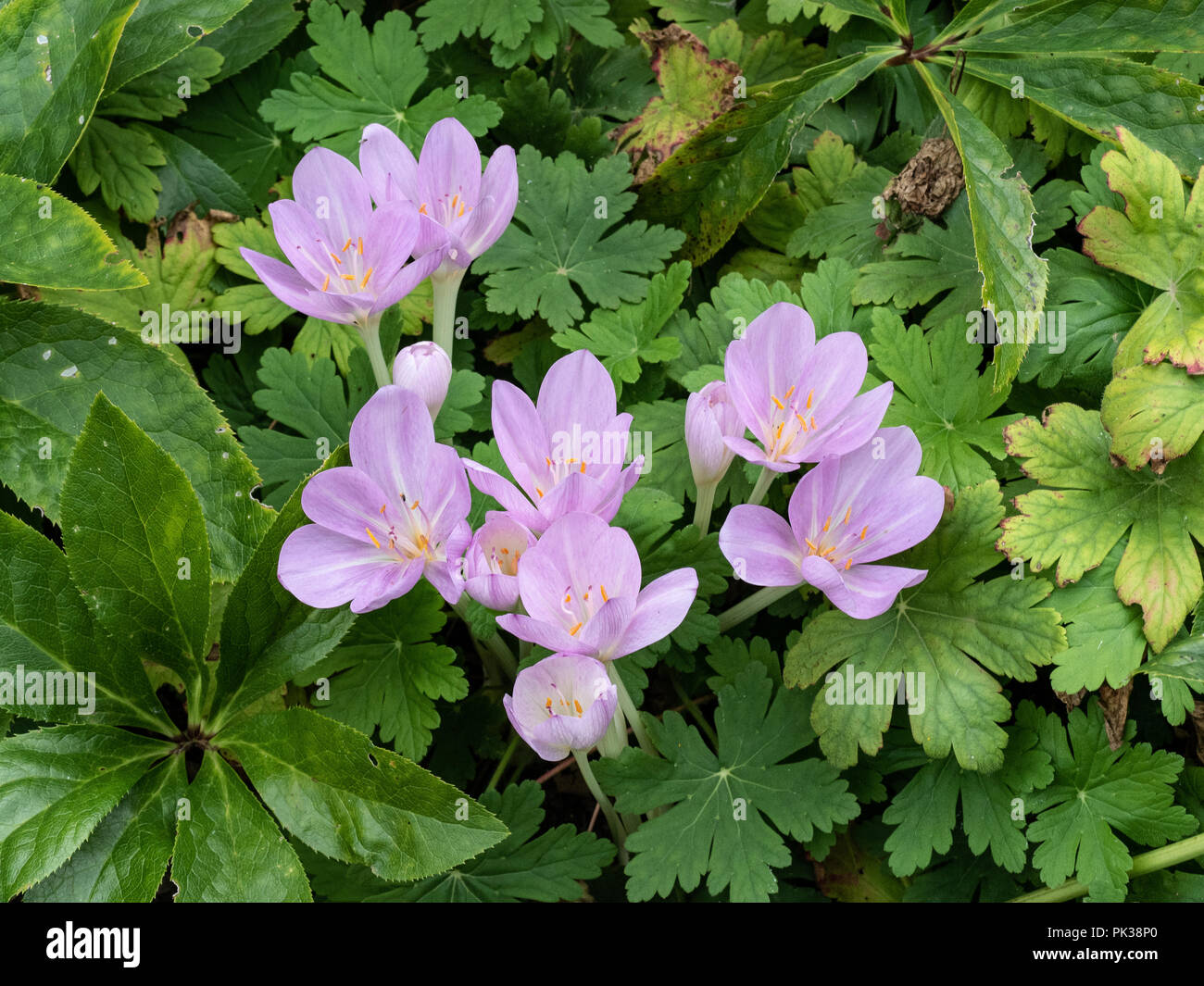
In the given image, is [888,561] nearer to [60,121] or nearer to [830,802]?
[830,802]

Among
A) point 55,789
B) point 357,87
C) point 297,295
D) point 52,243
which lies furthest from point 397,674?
point 357,87

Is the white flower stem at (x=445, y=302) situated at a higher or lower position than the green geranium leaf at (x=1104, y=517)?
higher

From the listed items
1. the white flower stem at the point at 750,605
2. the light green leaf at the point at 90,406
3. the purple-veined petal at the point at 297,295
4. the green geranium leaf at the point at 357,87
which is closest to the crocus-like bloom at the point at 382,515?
the purple-veined petal at the point at 297,295

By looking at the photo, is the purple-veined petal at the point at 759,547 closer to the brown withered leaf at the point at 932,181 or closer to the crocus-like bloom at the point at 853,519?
the crocus-like bloom at the point at 853,519

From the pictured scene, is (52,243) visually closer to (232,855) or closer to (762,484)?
(232,855)

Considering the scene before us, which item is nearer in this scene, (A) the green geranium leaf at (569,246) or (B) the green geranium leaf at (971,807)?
(B) the green geranium leaf at (971,807)

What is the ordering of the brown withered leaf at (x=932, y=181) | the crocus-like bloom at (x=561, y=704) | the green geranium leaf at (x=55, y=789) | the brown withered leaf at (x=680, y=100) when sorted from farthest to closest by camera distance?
the brown withered leaf at (x=680, y=100) → the brown withered leaf at (x=932, y=181) → the green geranium leaf at (x=55, y=789) → the crocus-like bloom at (x=561, y=704)

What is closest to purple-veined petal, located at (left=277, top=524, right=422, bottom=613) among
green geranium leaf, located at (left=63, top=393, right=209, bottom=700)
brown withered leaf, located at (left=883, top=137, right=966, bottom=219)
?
green geranium leaf, located at (left=63, top=393, right=209, bottom=700)
